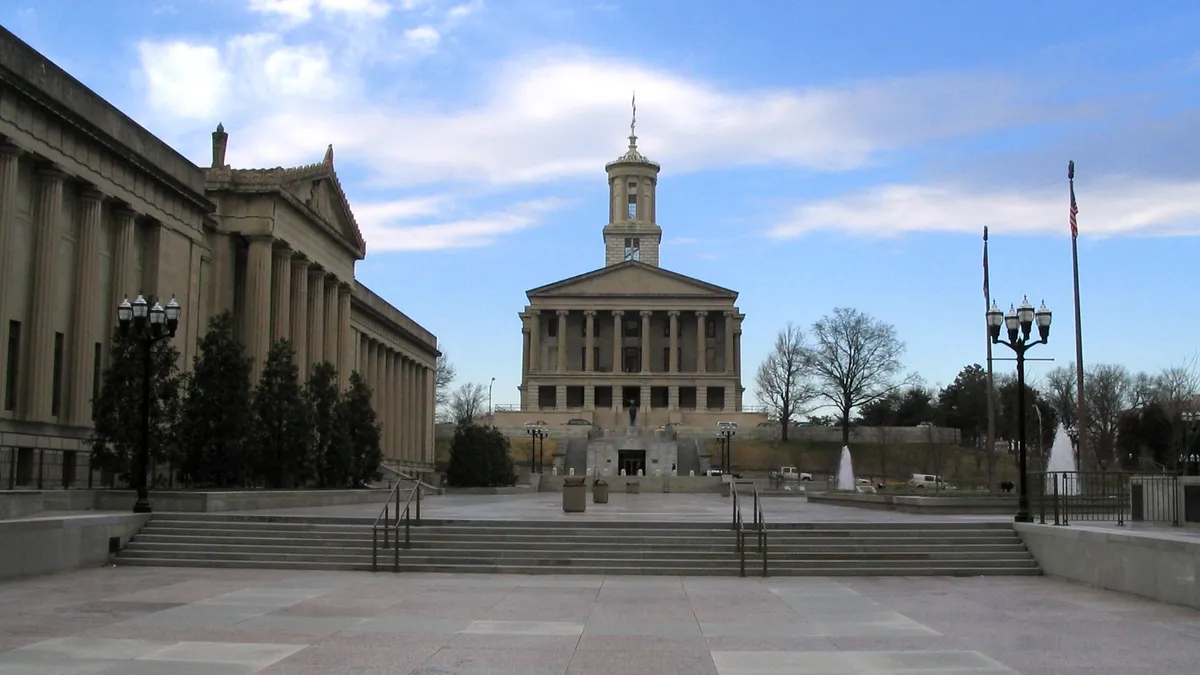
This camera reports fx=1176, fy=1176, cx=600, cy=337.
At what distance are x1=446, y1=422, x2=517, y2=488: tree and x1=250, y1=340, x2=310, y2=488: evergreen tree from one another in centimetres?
2229

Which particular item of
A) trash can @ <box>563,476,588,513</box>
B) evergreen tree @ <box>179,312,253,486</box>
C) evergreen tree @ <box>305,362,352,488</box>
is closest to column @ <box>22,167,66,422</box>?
evergreen tree @ <box>179,312,253,486</box>

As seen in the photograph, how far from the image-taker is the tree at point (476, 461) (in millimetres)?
60906

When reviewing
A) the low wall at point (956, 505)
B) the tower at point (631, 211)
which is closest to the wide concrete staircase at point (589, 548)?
the low wall at point (956, 505)

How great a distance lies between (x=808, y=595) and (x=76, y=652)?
1021 cm

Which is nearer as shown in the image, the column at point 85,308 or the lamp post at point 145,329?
the lamp post at point 145,329

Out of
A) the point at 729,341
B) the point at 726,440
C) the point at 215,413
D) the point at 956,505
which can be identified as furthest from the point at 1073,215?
the point at 729,341

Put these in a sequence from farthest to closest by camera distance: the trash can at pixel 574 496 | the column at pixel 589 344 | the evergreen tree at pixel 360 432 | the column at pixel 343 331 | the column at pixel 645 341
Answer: the column at pixel 589 344
the column at pixel 645 341
the column at pixel 343 331
the evergreen tree at pixel 360 432
the trash can at pixel 574 496

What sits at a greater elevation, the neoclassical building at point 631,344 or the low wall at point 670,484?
the neoclassical building at point 631,344

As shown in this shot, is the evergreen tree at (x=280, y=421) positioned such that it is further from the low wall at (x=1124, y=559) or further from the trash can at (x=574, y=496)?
the low wall at (x=1124, y=559)

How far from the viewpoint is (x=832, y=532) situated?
23.1 meters

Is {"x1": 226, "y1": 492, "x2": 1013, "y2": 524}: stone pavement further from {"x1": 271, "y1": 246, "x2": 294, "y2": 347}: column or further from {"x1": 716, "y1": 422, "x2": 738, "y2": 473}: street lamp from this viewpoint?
{"x1": 716, "y1": 422, "x2": 738, "y2": 473}: street lamp

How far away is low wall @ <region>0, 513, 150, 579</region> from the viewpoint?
735 inches

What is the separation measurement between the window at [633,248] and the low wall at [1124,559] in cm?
11330

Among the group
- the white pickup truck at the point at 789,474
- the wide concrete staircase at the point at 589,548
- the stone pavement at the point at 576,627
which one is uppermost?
the white pickup truck at the point at 789,474
